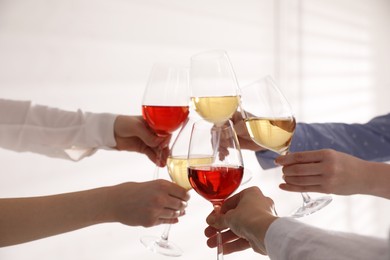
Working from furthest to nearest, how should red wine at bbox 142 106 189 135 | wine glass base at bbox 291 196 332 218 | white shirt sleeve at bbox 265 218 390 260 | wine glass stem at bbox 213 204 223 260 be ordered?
red wine at bbox 142 106 189 135, wine glass base at bbox 291 196 332 218, wine glass stem at bbox 213 204 223 260, white shirt sleeve at bbox 265 218 390 260

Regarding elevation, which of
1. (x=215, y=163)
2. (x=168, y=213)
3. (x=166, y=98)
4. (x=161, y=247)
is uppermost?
(x=166, y=98)

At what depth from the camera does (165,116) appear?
1.15m

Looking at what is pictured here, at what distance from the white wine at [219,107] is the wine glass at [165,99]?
2.6 inches

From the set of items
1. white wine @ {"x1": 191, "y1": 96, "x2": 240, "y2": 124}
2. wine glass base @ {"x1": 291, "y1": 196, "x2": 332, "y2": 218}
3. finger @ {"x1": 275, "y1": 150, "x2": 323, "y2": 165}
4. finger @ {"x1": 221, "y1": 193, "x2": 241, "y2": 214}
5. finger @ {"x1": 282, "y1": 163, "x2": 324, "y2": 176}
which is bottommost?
wine glass base @ {"x1": 291, "y1": 196, "x2": 332, "y2": 218}

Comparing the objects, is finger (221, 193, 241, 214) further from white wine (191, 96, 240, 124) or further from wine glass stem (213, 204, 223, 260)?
white wine (191, 96, 240, 124)

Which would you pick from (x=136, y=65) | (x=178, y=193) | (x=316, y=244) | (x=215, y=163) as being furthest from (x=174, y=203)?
(x=136, y=65)

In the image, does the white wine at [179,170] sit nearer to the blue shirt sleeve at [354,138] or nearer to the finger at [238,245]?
the finger at [238,245]

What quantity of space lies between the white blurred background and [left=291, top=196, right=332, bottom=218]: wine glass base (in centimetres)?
82

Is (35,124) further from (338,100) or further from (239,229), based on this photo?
(338,100)

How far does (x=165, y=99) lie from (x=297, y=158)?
1.24ft

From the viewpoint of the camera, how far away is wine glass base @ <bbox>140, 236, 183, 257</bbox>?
38.7 inches

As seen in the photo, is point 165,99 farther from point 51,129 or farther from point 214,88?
point 51,129

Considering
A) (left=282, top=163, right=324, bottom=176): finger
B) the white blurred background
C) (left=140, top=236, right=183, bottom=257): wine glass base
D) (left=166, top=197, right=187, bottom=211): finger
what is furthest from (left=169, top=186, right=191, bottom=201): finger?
the white blurred background

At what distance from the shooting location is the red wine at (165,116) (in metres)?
1.14
